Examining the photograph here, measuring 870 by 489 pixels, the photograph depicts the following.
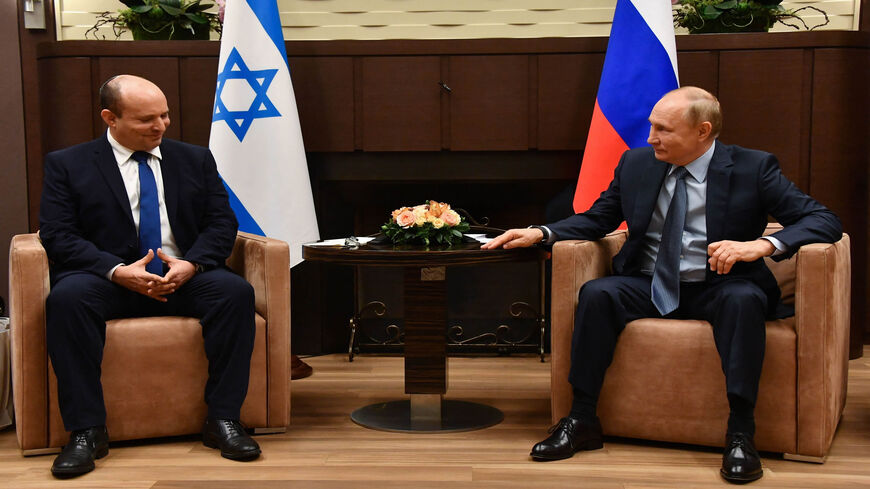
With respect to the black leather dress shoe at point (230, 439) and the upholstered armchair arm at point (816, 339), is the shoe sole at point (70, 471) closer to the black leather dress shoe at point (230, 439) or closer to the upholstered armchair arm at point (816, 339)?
the black leather dress shoe at point (230, 439)

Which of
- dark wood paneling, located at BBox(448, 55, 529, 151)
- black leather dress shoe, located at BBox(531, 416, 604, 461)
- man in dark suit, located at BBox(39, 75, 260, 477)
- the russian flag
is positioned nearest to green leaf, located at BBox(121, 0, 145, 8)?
man in dark suit, located at BBox(39, 75, 260, 477)

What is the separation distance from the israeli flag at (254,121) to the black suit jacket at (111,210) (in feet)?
1.80

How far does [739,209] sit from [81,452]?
6.85 ft

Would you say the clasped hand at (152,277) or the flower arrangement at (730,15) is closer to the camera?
the clasped hand at (152,277)

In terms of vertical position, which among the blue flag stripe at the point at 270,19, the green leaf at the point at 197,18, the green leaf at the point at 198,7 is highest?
the green leaf at the point at 198,7

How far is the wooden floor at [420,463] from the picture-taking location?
2.39 meters

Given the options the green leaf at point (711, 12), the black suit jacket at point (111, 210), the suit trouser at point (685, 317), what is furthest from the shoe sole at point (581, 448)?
the green leaf at point (711, 12)

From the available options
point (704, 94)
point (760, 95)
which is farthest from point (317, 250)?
point (760, 95)

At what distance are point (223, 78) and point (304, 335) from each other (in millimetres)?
1270

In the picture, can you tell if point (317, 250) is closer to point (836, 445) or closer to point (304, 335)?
point (304, 335)

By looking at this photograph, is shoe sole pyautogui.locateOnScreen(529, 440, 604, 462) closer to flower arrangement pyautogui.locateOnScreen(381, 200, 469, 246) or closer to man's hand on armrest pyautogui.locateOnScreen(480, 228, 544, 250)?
man's hand on armrest pyautogui.locateOnScreen(480, 228, 544, 250)

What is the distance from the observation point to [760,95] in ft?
12.5

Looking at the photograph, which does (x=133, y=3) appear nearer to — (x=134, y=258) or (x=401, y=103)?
(x=401, y=103)

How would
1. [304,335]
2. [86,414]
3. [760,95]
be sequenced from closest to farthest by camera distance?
1. [86,414]
2. [760,95]
3. [304,335]
